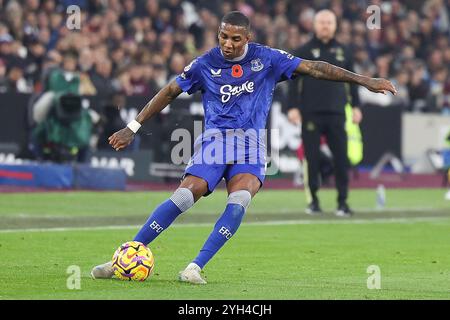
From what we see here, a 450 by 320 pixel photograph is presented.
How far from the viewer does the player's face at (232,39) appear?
33.4 feet

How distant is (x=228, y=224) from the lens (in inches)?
396

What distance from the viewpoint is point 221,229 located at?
10.0 metres

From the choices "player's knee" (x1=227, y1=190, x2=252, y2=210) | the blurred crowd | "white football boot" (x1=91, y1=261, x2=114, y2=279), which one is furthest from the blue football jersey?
the blurred crowd

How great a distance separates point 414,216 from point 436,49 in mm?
15980

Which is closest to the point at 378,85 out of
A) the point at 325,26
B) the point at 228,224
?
the point at 228,224

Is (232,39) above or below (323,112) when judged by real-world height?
above

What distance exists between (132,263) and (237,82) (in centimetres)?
177

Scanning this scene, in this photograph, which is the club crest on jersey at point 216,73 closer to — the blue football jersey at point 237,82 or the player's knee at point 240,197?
the blue football jersey at point 237,82

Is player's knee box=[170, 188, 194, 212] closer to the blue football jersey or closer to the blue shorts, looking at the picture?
the blue shorts

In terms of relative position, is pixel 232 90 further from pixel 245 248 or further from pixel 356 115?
pixel 356 115

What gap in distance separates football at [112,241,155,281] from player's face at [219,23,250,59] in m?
1.77

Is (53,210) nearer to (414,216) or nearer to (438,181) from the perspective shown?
(414,216)

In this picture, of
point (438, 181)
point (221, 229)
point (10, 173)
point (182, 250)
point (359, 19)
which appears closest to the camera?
point (221, 229)
